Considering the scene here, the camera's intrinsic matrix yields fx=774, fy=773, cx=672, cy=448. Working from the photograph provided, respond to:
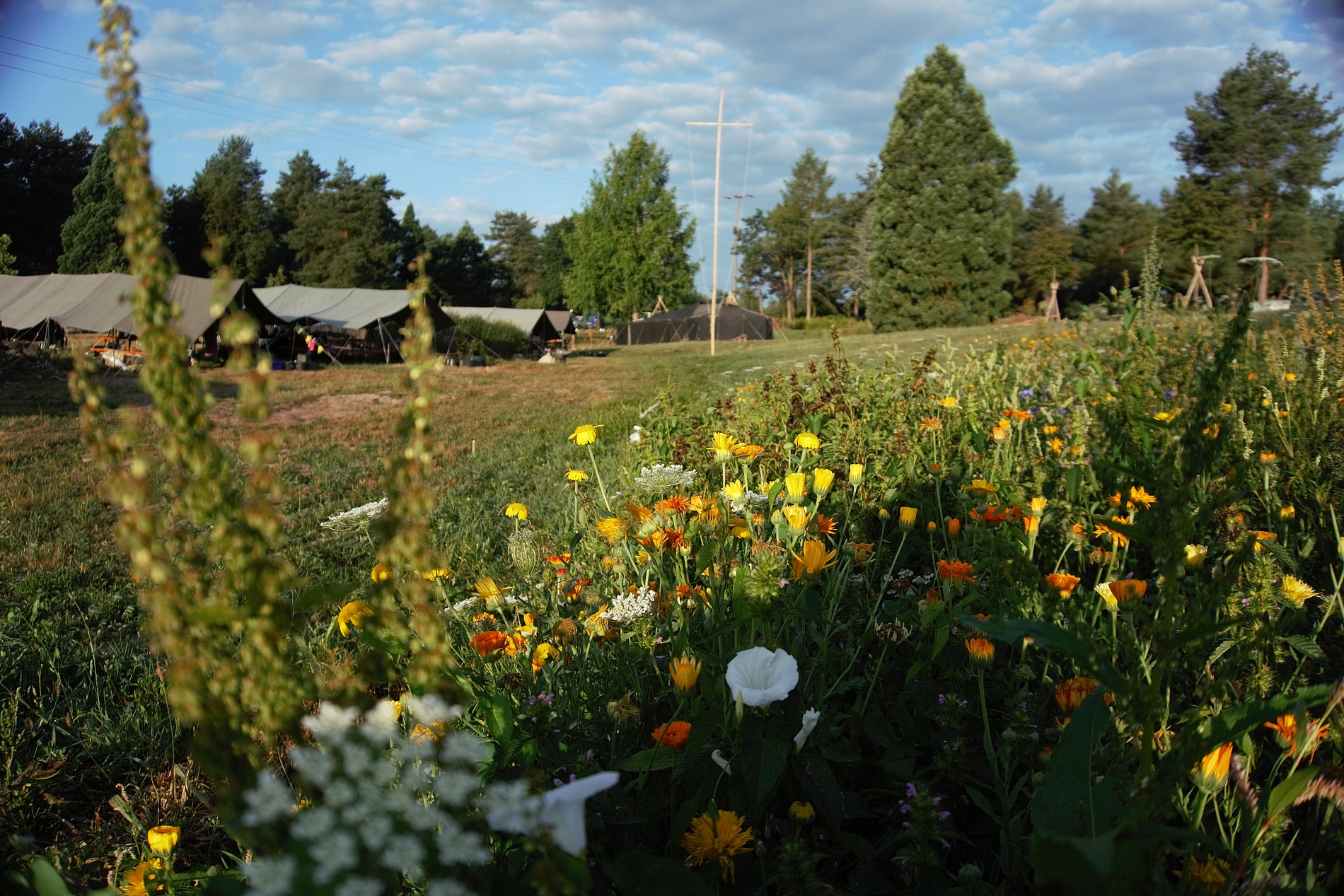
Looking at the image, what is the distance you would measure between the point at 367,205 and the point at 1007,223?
125 ft

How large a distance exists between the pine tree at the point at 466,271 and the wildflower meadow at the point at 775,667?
54712mm

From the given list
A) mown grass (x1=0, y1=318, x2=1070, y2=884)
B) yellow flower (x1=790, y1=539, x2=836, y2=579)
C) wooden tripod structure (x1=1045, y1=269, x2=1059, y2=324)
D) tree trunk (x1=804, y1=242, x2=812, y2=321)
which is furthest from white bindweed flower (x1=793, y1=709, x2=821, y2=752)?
tree trunk (x1=804, y1=242, x2=812, y2=321)

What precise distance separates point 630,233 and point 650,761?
117ft

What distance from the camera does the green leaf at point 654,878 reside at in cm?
64

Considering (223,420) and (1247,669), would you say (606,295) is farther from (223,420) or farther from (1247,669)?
(1247,669)

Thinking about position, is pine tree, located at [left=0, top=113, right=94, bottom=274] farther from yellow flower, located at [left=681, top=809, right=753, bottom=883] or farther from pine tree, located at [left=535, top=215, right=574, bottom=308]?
pine tree, located at [left=535, top=215, right=574, bottom=308]

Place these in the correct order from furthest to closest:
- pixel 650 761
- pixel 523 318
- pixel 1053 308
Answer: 1. pixel 523 318
2. pixel 1053 308
3. pixel 650 761

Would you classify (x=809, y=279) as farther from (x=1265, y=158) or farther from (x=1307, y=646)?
(x=1307, y=646)

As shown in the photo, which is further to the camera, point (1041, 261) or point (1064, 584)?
point (1041, 261)

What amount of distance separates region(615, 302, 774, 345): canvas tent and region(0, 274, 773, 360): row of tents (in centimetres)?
5

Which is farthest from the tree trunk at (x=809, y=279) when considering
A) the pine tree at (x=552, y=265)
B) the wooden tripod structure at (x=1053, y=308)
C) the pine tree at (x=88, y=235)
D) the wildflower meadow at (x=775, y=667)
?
the wildflower meadow at (x=775, y=667)

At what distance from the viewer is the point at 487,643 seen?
1.47 metres

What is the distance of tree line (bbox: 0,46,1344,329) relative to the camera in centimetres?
2312

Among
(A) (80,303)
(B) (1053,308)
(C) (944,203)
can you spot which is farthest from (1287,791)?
(C) (944,203)
